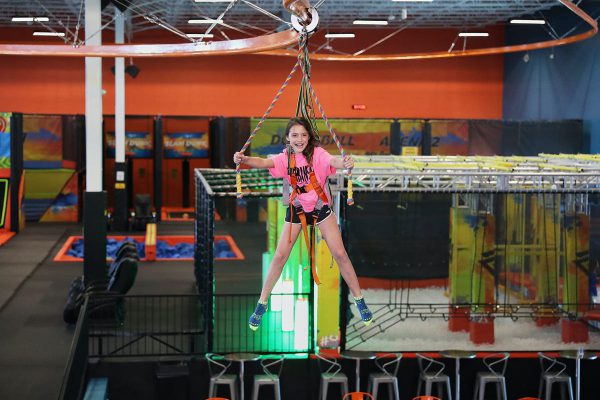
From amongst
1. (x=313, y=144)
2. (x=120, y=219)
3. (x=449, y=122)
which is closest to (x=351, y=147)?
(x=449, y=122)

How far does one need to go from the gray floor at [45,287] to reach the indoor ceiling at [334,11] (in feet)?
14.6

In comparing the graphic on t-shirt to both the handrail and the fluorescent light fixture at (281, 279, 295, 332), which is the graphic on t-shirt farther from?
the fluorescent light fixture at (281, 279, 295, 332)

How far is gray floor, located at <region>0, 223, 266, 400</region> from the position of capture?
9023 mm

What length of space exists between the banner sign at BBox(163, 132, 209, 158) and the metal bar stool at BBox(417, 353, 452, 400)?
38.0 ft

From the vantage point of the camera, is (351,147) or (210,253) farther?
(351,147)

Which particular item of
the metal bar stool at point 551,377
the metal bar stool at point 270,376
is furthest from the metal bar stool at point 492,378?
the metal bar stool at point 270,376

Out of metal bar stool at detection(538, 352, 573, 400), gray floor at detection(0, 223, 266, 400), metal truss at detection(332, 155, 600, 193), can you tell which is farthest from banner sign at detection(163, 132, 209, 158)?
metal bar stool at detection(538, 352, 573, 400)

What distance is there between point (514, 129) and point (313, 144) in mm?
14222

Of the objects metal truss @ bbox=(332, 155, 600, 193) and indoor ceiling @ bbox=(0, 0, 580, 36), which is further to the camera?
indoor ceiling @ bbox=(0, 0, 580, 36)

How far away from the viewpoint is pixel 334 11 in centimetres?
1912

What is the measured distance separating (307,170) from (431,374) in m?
5.62

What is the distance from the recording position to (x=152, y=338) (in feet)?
32.3

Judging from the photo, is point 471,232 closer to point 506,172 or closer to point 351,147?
point 506,172

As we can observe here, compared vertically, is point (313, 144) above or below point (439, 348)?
above
